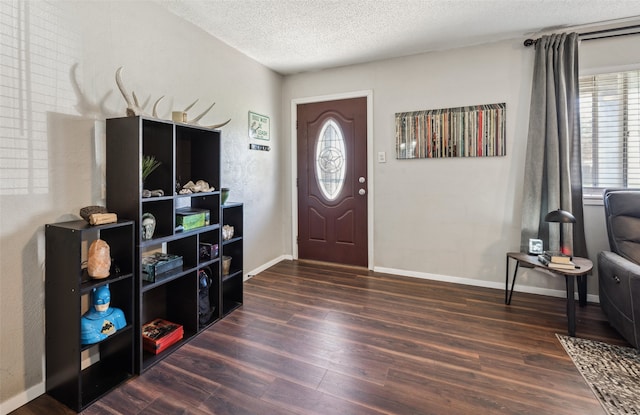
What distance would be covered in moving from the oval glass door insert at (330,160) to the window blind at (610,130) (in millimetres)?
2343

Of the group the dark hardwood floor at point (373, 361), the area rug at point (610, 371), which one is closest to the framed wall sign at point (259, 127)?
the dark hardwood floor at point (373, 361)

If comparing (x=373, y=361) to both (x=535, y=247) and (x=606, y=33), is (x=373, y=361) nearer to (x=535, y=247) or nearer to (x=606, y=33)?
(x=535, y=247)

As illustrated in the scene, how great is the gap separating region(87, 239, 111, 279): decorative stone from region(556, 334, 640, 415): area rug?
2.59 m

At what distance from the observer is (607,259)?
2.15m

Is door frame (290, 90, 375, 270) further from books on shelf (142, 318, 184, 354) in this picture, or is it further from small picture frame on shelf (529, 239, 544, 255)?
books on shelf (142, 318, 184, 354)

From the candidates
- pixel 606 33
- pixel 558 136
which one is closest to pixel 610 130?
pixel 558 136

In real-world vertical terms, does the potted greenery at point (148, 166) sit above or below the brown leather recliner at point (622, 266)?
above

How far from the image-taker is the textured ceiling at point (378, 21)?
2293 millimetres

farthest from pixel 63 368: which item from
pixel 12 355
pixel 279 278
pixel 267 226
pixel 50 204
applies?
pixel 267 226

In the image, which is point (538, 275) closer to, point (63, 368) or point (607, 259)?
point (607, 259)

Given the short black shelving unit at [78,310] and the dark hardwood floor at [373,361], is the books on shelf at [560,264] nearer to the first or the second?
the dark hardwood floor at [373,361]

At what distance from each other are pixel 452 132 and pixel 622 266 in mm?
1738

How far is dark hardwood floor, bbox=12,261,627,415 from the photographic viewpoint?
58.9 inches

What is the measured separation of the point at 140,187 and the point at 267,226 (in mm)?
2049
